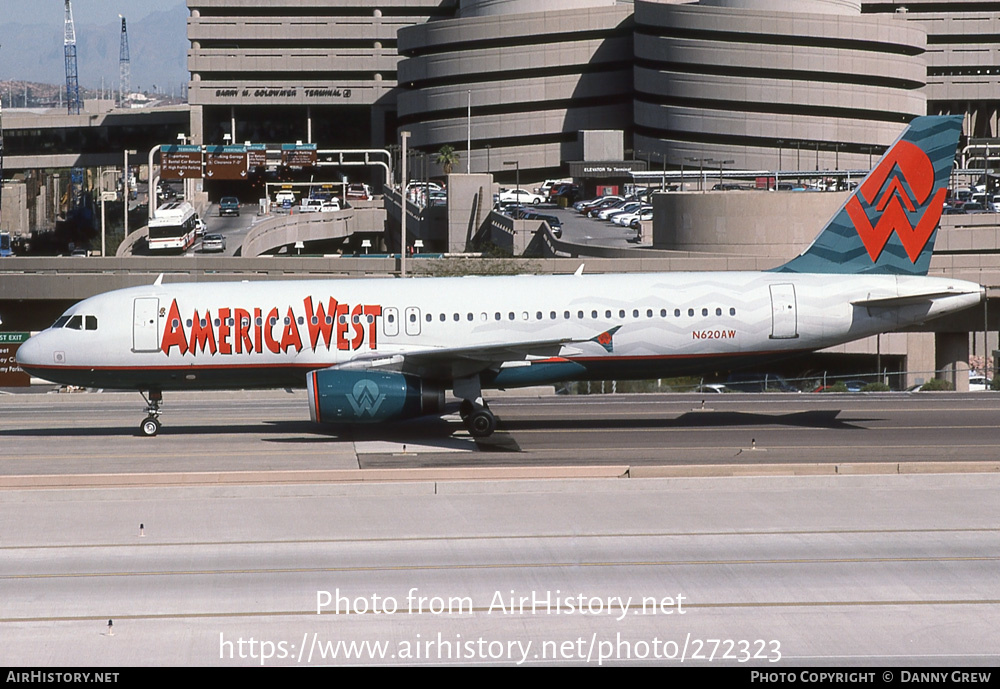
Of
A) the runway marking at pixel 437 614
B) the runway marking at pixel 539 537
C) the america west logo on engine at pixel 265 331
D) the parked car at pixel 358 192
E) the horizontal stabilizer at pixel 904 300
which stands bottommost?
the runway marking at pixel 437 614

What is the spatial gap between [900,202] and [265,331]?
1623cm

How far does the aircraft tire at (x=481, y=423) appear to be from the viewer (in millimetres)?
28469

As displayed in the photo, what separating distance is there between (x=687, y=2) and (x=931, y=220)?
412 feet

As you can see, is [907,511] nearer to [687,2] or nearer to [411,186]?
[411,186]

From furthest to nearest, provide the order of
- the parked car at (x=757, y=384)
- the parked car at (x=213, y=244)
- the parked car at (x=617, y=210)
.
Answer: the parked car at (x=617, y=210)
the parked car at (x=213, y=244)
the parked car at (x=757, y=384)

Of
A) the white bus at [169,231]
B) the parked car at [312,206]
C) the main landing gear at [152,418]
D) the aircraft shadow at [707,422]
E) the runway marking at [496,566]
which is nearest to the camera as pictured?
the runway marking at [496,566]

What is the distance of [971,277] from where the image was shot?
60.2 metres

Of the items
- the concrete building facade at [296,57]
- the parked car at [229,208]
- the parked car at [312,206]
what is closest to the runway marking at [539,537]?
the parked car at [312,206]

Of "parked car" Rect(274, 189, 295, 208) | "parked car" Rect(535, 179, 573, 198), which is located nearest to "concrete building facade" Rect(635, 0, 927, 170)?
"parked car" Rect(535, 179, 573, 198)

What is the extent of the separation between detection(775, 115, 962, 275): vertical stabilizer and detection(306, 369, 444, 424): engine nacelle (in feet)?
35.2

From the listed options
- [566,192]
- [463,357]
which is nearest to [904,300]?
[463,357]

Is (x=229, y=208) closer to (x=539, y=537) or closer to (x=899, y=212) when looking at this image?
(x=899, y=212)

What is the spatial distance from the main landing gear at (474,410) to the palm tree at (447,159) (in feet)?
372

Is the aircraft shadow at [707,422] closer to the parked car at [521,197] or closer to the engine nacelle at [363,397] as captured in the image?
the engine nacelle at [363,397]
